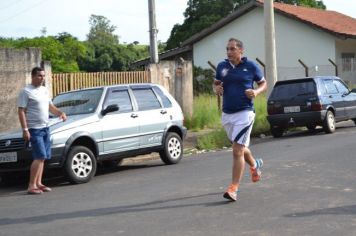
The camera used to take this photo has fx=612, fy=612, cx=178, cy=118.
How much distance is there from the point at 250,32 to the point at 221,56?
2542 mm

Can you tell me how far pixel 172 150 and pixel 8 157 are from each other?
337 centimetres

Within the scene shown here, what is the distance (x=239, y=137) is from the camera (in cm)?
761

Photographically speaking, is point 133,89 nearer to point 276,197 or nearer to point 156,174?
point 156,174

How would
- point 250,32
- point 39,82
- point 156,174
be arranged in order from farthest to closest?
point 250,32 → point 156,174 → point 39,82

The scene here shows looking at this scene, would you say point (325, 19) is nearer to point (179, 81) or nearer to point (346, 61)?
point (346, 61)

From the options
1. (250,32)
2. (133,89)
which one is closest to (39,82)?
(133,89)

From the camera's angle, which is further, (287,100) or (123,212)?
(287,100)

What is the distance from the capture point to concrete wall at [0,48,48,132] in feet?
46.2

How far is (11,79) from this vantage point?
14234 mm

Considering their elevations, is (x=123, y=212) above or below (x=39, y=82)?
below

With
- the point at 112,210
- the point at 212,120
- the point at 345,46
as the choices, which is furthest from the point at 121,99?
the point at 345,46

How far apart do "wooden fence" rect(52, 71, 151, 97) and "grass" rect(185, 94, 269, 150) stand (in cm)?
210

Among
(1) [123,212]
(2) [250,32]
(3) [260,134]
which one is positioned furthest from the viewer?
(2) [250,32]

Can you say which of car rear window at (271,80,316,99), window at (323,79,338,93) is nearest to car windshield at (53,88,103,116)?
car rear window at (271,80,316,99)
